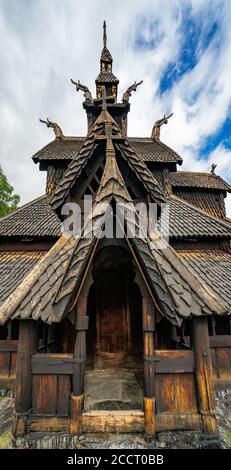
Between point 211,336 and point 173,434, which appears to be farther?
point 211,336

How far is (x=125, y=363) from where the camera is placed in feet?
20.2

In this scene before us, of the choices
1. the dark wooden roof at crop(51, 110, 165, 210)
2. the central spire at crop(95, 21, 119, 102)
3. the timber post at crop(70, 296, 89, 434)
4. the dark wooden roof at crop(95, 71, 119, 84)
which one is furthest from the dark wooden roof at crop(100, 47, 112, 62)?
the timber post at crop(70, 296, 89, 434)

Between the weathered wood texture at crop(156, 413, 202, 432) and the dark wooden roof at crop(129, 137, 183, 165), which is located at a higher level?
the dark wooden roof at crop(129, 137, 183, 165)

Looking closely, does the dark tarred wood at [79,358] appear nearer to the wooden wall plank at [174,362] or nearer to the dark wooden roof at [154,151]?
the wooden wall plank at [174,362]

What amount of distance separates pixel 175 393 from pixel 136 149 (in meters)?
12.4

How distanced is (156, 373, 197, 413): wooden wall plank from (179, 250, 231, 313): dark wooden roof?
2.47 meters

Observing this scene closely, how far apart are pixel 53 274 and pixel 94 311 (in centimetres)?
348

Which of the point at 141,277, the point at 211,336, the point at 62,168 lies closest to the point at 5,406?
the point at 141,277

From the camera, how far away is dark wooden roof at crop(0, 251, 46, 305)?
6116mm

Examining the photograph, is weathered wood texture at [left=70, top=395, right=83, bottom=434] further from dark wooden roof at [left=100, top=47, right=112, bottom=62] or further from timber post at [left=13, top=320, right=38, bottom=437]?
dark wooden roof at [left=100, top=47, right=112, bottom=62]

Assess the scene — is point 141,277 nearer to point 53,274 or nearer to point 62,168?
point 53,274

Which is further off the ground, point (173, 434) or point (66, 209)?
point (66, 209)

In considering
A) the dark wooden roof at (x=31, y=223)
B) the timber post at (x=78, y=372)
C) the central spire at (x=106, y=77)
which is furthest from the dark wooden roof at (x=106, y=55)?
the timber post at (x=78, y=372)

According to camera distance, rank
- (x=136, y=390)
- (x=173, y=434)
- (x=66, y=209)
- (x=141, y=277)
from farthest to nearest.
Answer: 1. (x=66, y=209)
2. (x=136, y=390)
3. (x=141, y=277)
4. (x=173, y=434)
